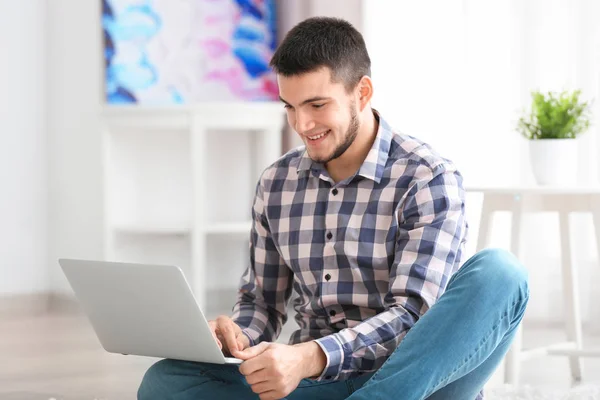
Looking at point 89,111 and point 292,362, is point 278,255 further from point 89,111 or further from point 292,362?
point 89,111

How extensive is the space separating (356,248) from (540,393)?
91 cm

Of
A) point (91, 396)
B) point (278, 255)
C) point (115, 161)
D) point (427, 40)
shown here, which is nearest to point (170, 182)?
point (115, 161)

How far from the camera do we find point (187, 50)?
4.08 m

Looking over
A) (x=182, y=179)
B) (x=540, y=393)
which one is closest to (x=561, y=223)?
(x=540, y=393)

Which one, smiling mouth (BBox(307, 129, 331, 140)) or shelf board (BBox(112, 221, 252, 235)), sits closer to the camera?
smiling mouth (BBox(307, 129, 331, 140))

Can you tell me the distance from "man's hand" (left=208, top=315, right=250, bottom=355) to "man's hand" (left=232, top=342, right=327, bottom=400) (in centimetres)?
11

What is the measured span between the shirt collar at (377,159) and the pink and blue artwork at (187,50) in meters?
2.30

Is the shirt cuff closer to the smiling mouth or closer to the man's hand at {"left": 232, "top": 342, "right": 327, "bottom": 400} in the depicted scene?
the man's hand at {"left": 232, "top": 342, "right": 327, "bottom": 400}

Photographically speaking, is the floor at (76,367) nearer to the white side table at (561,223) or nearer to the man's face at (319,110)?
the white side table at (561,223)

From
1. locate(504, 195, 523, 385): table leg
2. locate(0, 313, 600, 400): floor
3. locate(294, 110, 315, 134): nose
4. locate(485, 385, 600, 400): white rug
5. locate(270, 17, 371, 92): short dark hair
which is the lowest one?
locate(0, 313, 600, 400): floor

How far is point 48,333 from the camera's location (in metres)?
3.64

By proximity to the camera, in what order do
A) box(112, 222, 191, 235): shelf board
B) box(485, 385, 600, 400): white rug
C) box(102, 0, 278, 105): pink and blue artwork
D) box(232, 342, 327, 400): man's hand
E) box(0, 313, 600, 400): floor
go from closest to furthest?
box(232, 342, 327, 400): man's hand
box(485, 385, 600, 400): white rug
box(0, 313, 600, 400): floor
box(112, 222, 191, 235): shelf board
box(102, 0, 278, 105): pink and blue artwork

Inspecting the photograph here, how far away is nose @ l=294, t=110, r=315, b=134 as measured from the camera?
171 cm

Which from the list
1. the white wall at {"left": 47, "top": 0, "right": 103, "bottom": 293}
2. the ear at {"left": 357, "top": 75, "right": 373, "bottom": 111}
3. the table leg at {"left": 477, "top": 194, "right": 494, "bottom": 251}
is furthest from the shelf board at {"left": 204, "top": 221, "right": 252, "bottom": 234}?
the ear at {"left": 357, "top": 75, "right": 373, "bottom": 111}
